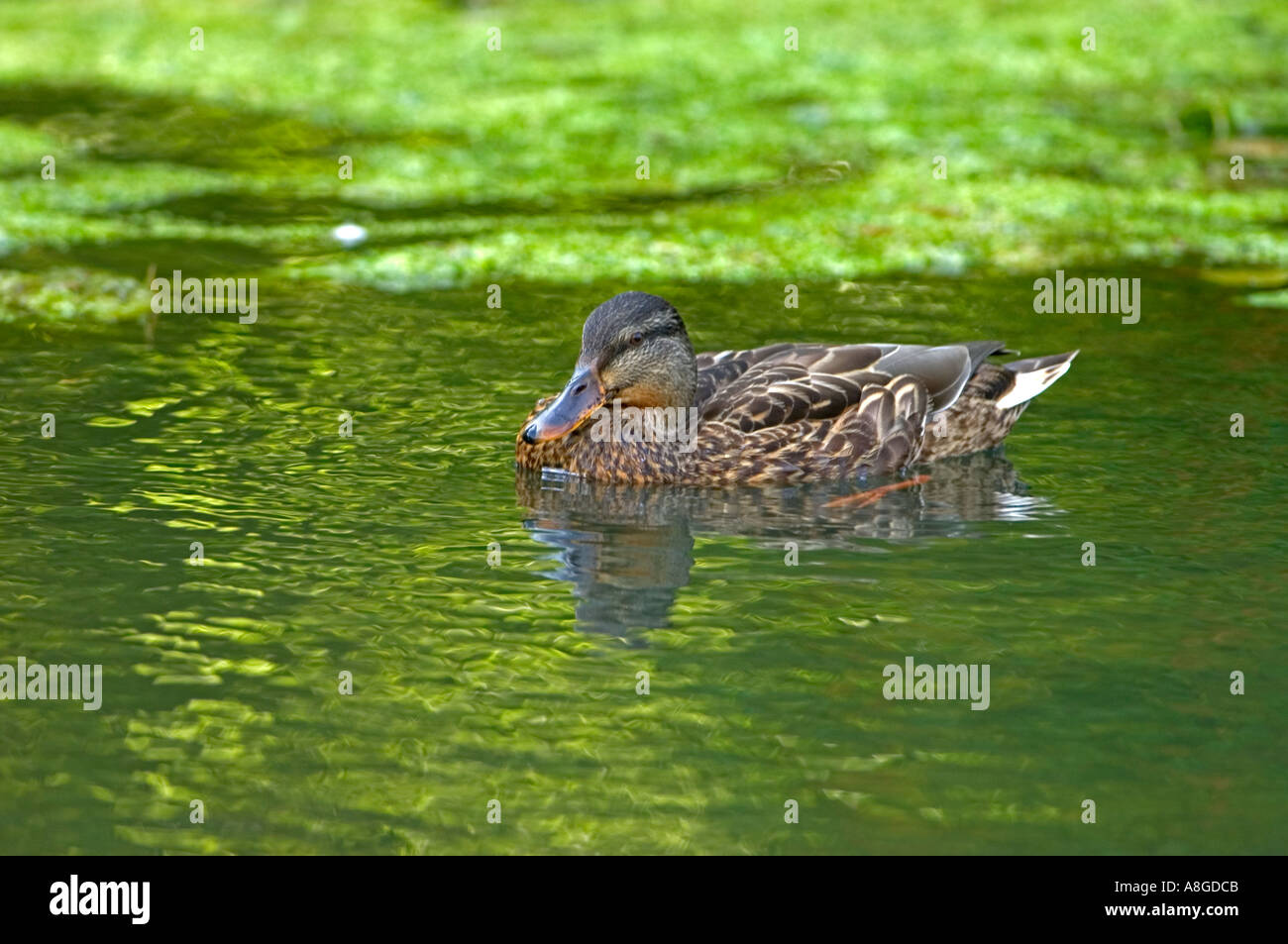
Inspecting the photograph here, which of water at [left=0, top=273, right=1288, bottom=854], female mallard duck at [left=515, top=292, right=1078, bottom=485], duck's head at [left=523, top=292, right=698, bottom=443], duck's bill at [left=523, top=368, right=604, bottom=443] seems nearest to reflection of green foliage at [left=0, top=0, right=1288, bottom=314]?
water at [left=0, top=273, right=1288, bottom=854]

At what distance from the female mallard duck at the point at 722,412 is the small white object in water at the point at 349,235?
14.9ft

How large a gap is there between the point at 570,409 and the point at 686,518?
31.1 inches

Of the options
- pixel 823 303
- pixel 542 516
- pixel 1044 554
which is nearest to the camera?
pixel 1044 554

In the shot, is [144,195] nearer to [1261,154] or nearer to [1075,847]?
[1261,154]

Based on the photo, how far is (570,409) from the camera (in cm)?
880

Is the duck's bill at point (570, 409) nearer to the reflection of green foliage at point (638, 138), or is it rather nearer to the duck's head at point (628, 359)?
the duck's head at point (628, 359)

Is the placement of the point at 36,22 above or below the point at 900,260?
above

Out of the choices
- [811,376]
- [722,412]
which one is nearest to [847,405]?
[811,376]

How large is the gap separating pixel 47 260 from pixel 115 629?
6.33 meters

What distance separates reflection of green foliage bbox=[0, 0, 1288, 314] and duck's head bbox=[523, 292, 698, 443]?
3.59 meters

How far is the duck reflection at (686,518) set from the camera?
759 centimetres

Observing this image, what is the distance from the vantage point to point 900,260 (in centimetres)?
1305

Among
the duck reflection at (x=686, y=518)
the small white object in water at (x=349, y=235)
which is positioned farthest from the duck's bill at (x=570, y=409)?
the small white object in water at (x=349, y=235)
